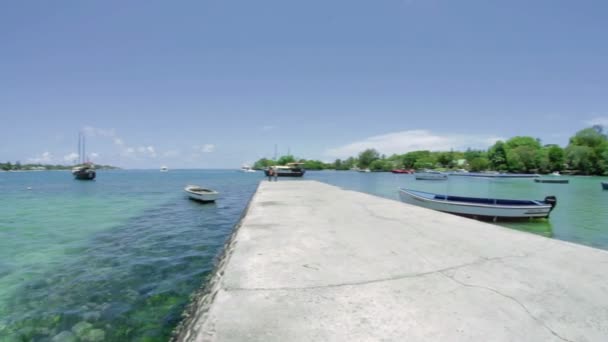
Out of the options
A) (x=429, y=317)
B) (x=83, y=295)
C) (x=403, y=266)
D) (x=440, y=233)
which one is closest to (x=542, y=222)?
(x=440, y=233)

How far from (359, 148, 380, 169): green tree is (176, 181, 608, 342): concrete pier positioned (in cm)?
16308

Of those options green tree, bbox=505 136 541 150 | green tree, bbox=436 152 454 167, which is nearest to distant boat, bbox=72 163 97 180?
green tree, bbox=436 152 454 167

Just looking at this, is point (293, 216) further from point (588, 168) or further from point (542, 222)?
point (588, 168)

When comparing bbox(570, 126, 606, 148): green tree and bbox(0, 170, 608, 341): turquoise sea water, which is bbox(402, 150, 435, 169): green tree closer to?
bbox(570, 126, 606, 148): green tree

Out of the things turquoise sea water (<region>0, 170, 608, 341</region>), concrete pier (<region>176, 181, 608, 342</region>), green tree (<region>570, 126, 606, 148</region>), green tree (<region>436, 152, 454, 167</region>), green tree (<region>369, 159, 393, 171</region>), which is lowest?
turquoise sea water (<region>0, 170, 608, 341</region>)

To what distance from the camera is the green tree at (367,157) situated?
16488 centimetres

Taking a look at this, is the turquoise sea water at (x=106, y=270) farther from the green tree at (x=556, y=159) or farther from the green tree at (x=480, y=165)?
the green tree at (x=480, y=165)

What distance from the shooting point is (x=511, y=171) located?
99.6m

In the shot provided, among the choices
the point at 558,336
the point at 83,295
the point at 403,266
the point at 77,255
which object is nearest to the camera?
the point at 558,336

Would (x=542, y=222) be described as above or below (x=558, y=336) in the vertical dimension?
below

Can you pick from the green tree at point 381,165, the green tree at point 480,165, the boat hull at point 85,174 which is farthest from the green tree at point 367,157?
the boat hull at point 85,174

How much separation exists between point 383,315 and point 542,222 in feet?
58.3

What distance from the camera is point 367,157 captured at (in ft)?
544

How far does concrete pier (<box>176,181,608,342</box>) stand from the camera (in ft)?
7.91
